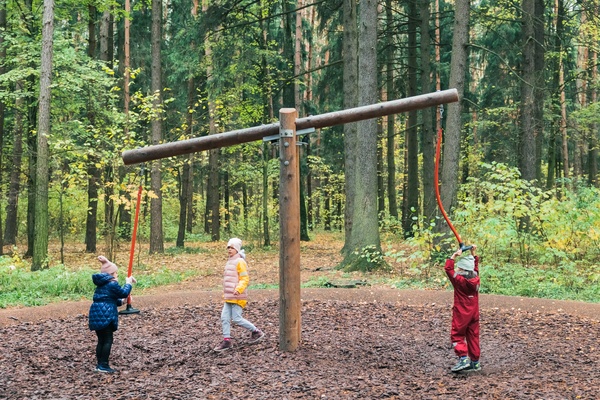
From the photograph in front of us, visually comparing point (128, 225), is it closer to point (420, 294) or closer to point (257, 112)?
point (257, 112)

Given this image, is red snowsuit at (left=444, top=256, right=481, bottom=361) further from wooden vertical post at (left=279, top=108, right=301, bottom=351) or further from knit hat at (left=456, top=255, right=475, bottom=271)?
wooden vertical post at (left=279, top=108, right=301, bottom=351)

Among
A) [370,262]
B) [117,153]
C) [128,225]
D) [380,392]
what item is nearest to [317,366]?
[380,392]

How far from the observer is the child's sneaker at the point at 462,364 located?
6.60 m

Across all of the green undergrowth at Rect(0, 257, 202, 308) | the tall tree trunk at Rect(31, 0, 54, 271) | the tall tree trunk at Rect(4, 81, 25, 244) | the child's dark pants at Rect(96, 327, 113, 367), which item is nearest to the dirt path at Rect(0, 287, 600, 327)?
the green undergrowth at Rect(0, 257, 202, 308)

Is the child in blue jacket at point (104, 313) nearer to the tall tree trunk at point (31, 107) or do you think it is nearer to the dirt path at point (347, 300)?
the dirt path at point (347, 300)

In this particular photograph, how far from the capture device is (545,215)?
12602 millimetres

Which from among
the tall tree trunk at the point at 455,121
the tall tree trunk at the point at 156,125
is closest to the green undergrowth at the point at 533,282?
the tall tree trunk at the point at 455,121

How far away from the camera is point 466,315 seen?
669 centimetres

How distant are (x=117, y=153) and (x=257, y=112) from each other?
10.0 m

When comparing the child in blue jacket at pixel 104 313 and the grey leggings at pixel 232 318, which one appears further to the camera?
the grey leggings at pixel 232 318

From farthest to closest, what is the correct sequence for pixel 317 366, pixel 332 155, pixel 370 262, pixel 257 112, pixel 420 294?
pixel 332 155
pixel 257 112
pixel 370 262
pixel 420 294
pixel 317 366

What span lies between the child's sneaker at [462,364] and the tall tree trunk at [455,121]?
6.85 meters

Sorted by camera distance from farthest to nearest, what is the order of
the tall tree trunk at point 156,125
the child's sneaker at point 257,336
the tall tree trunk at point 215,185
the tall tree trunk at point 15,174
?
the tall tree trunk at point 215,185 < the tall tree trunk at point 15,174 < the tall tree trunk at point 156,125 < the child's sneaker at point 257,336

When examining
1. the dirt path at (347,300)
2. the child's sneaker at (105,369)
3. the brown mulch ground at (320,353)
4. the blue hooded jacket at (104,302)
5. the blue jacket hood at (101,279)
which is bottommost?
the child's sneaker at (105,369)
